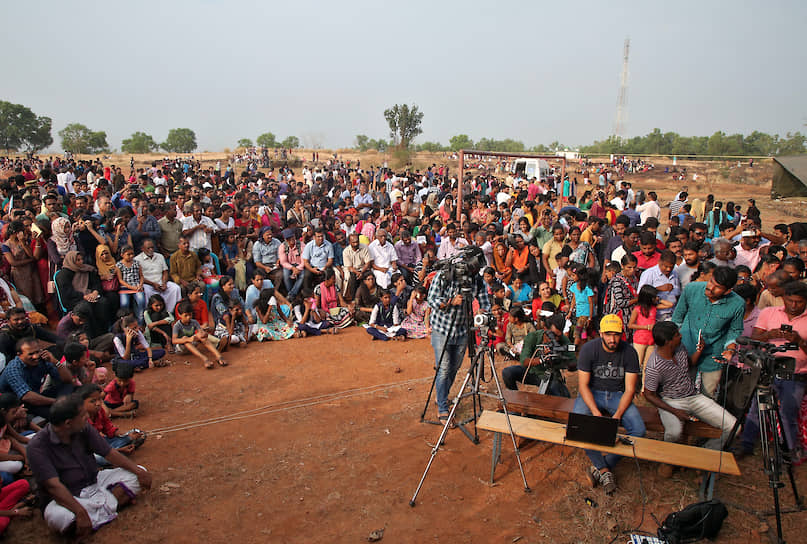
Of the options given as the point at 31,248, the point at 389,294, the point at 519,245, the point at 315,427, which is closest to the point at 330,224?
the point at 389,294

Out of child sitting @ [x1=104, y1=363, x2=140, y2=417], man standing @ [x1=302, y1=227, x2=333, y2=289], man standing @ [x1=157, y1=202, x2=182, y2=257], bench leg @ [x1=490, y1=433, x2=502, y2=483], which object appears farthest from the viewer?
man standing @ [x1=302, y1=227, x2=333, y2=289]

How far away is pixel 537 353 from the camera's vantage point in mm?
5891

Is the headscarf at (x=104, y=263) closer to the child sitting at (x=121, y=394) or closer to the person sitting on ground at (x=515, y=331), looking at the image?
the child sitting at (x=121, y=394)

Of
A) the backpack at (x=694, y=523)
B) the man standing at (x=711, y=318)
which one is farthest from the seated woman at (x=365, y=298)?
the backpack at (x=694, y=523)

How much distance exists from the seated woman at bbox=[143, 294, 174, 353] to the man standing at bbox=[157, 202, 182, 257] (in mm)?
1484

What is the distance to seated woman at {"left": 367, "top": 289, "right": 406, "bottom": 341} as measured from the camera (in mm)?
8656

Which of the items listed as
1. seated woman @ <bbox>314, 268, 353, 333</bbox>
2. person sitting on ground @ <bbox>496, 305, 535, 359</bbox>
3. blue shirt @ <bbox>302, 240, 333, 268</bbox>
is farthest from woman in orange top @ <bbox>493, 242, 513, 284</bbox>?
blue shirt @ <bbox>302, 240, 333, 268</bbox>

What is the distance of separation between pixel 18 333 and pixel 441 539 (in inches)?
205

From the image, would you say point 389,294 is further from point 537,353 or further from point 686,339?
point 686,339

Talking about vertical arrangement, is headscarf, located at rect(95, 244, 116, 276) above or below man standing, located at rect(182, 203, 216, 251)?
below

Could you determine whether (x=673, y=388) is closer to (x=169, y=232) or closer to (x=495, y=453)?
(x=495, y=453)

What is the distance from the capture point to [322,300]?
30.0ft

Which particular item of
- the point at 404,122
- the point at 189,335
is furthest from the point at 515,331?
the point at 404,122

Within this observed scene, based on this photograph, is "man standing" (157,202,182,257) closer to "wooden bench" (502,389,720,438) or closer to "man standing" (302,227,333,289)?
"man standing" (302,227,333,289)
